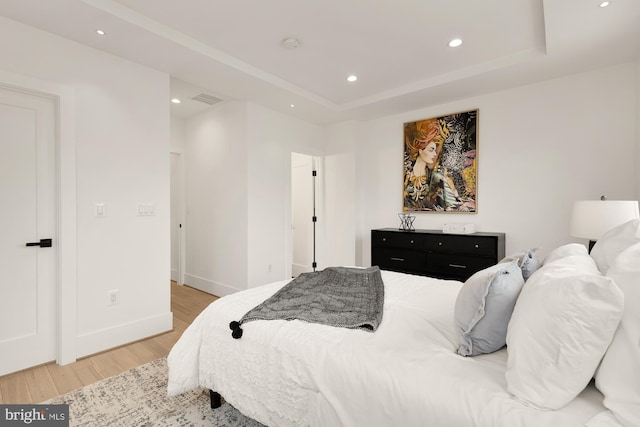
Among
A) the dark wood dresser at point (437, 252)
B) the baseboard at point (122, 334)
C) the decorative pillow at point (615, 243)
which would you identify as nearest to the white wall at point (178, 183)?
the baseboard at point (122, 334)

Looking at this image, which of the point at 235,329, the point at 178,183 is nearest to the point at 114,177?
the point at 235,329

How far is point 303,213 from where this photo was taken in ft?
17.6

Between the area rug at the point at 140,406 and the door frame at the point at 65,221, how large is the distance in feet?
2.03

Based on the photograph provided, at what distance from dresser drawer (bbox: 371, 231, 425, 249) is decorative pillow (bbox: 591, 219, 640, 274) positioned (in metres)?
2.28

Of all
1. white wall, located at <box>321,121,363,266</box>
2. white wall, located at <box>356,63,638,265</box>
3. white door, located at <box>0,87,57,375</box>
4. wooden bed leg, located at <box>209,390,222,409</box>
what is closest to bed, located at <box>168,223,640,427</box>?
wooden bed leg, located at <box>209,390,222,409</box>

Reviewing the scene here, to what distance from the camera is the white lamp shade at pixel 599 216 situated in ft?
7.63

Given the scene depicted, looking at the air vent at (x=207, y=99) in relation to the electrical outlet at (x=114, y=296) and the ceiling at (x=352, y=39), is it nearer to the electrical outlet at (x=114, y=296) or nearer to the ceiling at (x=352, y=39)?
the ceiling at (x=352, y=39)

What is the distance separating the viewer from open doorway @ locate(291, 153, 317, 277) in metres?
5.20

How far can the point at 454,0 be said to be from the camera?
7.16 ft

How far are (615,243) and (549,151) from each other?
238 cm

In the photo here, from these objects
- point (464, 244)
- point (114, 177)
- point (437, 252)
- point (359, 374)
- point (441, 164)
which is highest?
point (441, 164)

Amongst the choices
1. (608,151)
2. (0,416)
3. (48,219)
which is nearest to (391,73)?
(608,151)

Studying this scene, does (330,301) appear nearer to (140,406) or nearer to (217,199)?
(140,406)

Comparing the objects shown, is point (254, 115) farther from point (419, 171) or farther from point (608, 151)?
point (608, 151)
